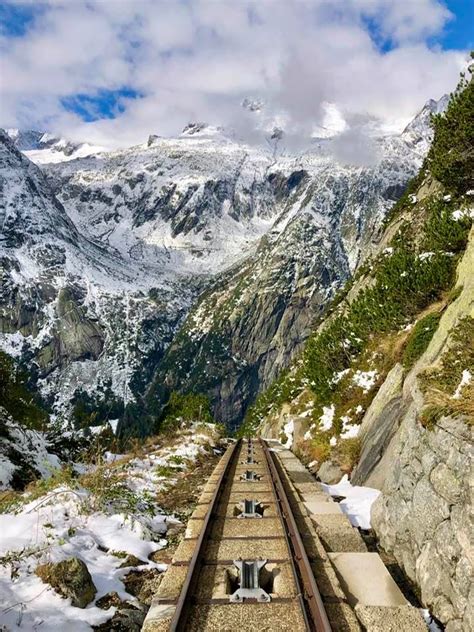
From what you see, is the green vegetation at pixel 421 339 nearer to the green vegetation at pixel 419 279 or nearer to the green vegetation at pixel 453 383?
the green vegetation at pixel 419 279

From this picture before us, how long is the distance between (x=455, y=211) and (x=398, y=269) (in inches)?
142

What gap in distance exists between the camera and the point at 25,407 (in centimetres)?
1800

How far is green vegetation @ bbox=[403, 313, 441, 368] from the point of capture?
13.3m

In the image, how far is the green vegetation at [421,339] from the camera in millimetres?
13328

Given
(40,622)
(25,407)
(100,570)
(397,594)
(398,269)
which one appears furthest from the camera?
(398,269)

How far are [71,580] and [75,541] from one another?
176cm

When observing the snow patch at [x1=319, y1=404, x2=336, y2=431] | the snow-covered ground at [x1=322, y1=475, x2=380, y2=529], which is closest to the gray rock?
the snow-covered ground at [x1=322, y1=475, x2=380, y2=529]

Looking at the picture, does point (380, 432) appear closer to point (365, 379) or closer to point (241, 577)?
point (365, 379)

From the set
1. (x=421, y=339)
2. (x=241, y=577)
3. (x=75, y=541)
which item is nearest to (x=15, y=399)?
(x=75, y=541)

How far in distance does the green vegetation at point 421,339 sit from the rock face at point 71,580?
10024 mm

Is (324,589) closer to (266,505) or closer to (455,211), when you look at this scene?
(266,505)

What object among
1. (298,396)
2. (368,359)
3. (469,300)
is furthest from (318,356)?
(469,300)

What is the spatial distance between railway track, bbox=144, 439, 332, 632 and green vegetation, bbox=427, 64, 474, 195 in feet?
53.2

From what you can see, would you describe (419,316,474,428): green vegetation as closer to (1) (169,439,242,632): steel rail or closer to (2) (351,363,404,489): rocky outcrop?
(2) (351,363,404,489): rocky outcrop
